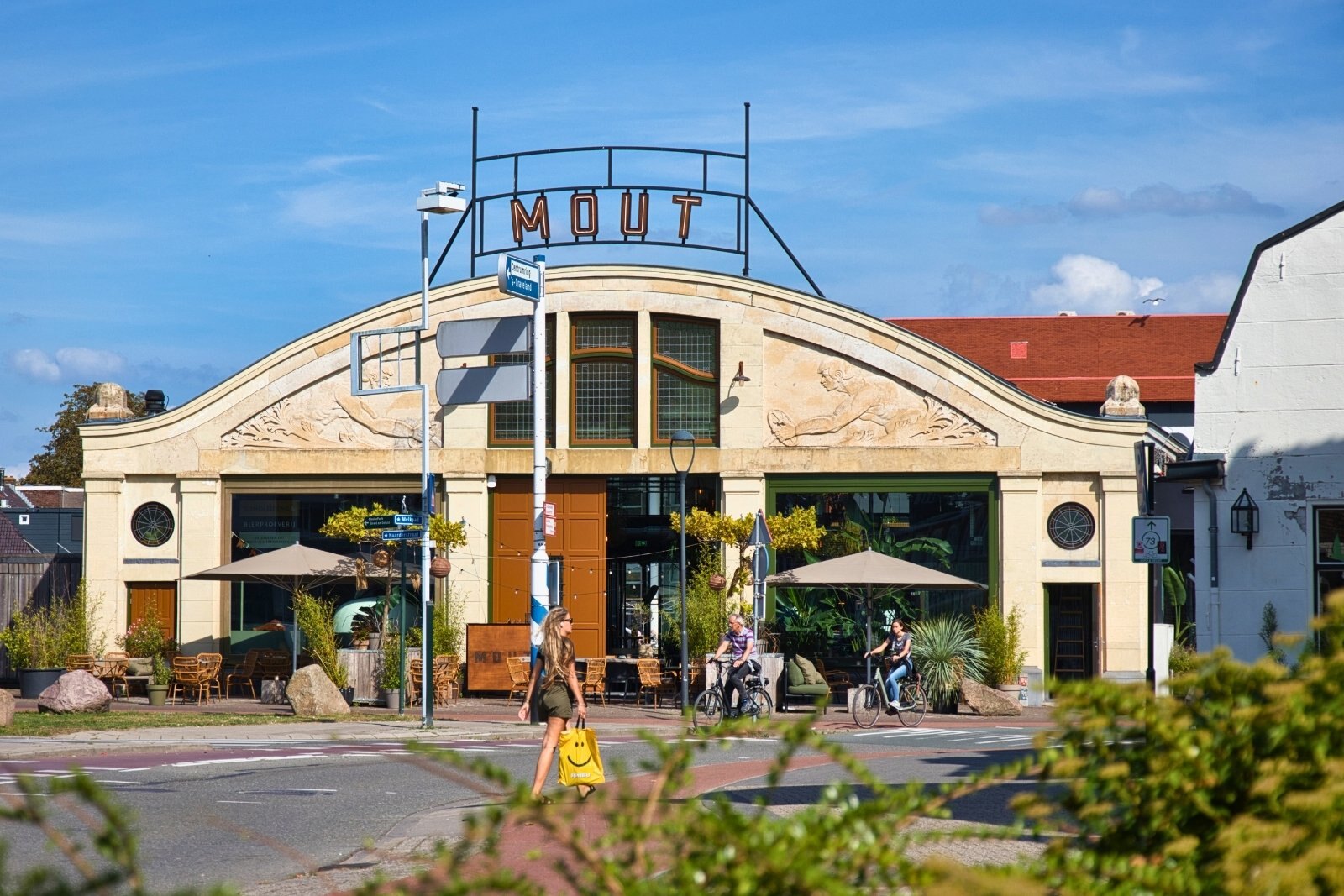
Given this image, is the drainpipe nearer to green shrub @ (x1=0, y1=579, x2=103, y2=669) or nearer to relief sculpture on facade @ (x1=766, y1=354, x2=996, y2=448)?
relief sculpture on facade @ (x1=766, y1=354, x2=996, y2=448)

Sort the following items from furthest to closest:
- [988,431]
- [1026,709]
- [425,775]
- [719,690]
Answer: [988,431], [1026,709], [719,690], [425,775]

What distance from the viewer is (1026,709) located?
27.6 meters

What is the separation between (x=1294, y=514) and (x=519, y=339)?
41.3 feet

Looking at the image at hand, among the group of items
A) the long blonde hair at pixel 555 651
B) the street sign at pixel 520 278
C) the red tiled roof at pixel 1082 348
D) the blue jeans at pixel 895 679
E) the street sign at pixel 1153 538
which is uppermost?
the red tiled roof at pixel 1082 348

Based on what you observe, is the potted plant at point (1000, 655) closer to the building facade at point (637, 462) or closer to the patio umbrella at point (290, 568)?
the building facade at point (637, 462)

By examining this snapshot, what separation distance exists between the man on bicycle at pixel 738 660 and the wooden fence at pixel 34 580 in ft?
51.4

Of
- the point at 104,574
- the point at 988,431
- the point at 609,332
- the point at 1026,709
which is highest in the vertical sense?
the point at 609,332

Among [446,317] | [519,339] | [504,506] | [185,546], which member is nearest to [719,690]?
[519,339]

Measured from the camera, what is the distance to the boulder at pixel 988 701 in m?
26.2

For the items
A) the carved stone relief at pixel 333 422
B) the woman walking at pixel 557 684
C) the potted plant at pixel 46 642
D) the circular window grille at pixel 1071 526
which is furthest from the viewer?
the carved stone relief at pixel 333 422

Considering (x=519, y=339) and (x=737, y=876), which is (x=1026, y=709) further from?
(x=737, y=876)

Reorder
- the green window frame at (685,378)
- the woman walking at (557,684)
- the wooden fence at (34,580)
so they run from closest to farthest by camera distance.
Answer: the woman walking at (557,684) < the green window frame at (685,378) < the wooden fence at (34,580)

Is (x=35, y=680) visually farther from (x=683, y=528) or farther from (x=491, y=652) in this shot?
(x=683, y=528)

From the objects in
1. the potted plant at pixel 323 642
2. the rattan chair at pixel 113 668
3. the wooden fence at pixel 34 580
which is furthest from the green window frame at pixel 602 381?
the wooden fence at pixel 34 580
